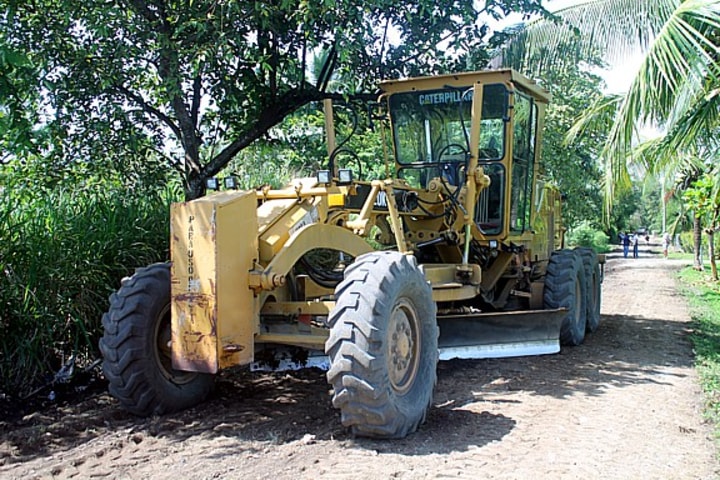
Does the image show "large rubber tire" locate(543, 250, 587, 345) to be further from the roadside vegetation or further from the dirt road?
the roadside vegetation

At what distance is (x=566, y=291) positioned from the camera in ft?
29.2

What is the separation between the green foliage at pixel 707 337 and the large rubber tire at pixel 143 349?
156 inches

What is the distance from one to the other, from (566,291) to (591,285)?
155 centimetres

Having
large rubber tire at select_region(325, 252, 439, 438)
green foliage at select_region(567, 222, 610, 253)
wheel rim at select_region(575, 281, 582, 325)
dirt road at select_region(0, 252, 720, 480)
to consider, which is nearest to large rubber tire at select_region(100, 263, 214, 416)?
dirt road at select_region(0, 252, 720, 480)

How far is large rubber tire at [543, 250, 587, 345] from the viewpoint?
890cm

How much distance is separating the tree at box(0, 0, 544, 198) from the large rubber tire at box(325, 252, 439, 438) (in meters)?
2.97

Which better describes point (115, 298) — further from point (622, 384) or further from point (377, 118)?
point (622, 384)

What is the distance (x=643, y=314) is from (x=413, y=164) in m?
6.26

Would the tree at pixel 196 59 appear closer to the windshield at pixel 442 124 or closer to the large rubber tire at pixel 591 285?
the windshield at pixel 442 124

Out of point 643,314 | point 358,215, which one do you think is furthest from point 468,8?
point 643,314

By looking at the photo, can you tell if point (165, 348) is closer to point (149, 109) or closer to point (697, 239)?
point (149, 109)

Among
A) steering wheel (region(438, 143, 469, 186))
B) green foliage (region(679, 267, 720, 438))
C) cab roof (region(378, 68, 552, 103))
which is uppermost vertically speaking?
cab roof (region(378, 68, 552, 103))

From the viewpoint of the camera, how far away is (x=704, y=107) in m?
9.31

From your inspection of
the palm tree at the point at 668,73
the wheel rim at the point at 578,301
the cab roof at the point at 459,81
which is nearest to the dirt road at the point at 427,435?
the wheel rim at the point at 578,301
